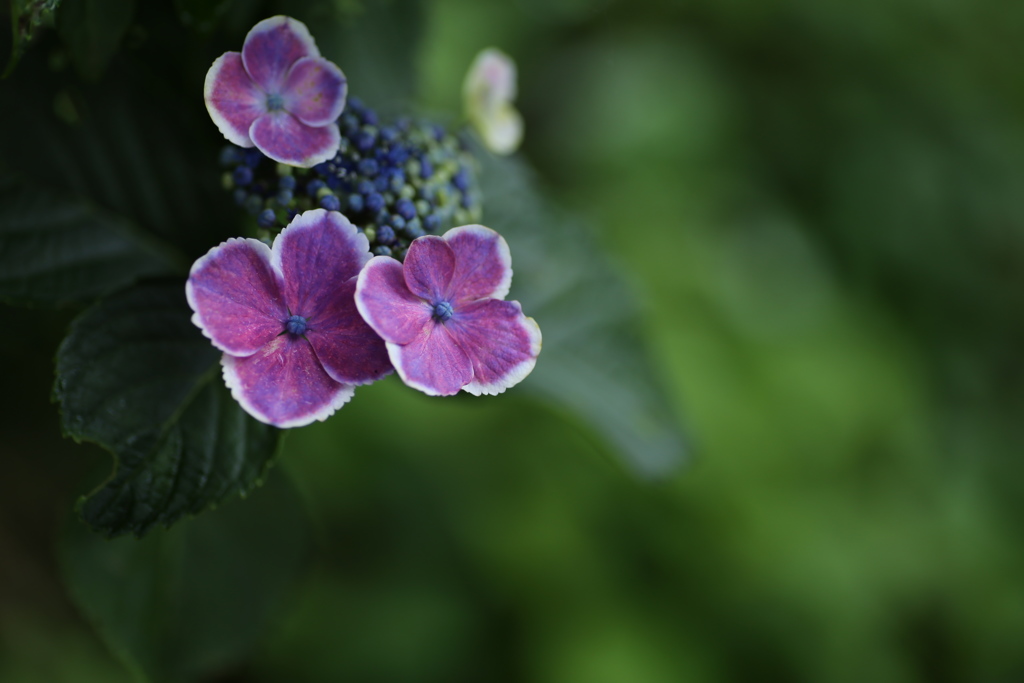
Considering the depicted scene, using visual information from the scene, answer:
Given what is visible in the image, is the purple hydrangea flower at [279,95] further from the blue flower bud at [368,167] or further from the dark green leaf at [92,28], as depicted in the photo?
the dark green leaf at [92,28]

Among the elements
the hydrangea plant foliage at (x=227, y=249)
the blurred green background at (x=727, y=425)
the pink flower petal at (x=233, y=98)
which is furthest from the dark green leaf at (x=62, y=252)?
the blurred green background at (x=727, y=425)

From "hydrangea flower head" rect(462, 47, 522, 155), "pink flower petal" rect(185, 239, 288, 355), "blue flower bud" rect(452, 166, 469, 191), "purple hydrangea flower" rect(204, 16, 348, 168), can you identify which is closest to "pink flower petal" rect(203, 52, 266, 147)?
"purple hydrangea flower" rect(204, 16, 348, 168)

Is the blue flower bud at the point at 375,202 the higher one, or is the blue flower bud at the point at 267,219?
the blue flower bud at the point at 375,202

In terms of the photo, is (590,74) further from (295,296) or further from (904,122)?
(295,296)

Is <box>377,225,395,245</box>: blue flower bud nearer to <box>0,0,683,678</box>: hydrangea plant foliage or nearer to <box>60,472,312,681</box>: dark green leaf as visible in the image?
<box>0,0,683,678</box>: hydrangea plant foliage

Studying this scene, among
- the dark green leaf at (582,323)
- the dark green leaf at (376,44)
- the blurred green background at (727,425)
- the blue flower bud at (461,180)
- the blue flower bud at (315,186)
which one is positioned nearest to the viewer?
the blue flower bud at (315,186)

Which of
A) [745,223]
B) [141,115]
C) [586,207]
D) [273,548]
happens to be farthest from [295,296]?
[745,223]
